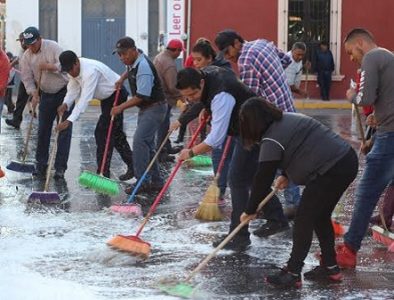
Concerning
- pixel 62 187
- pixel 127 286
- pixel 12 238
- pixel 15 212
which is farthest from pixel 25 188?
pixel 127 286

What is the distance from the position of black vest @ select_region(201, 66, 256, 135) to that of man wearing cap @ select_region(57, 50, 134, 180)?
279 centimetres

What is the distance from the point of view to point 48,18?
24.5m

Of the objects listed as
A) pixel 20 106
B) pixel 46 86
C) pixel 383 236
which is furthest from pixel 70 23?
pixel 383 236

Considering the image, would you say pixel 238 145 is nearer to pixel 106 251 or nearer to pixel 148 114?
pixel 106 251

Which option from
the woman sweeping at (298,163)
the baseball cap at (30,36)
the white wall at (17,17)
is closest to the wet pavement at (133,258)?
the woman sweeping at (298,163)

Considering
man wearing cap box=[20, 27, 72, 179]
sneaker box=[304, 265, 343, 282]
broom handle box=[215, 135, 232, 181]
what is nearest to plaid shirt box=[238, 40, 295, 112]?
broom handle box=[215, 135, 232, 181]

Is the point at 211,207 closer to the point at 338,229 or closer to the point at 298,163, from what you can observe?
the point at 338,229

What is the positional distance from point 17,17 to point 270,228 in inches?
729

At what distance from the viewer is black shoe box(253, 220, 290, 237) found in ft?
23.9

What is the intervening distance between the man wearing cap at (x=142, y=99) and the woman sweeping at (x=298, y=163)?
3305 mm

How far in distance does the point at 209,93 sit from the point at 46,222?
2137mm

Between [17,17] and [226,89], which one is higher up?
[17,17]

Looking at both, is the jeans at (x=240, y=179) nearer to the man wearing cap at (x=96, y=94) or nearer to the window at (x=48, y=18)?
the man wearing cap at (x=96, y=94)

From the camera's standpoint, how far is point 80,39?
2445 centimetres
